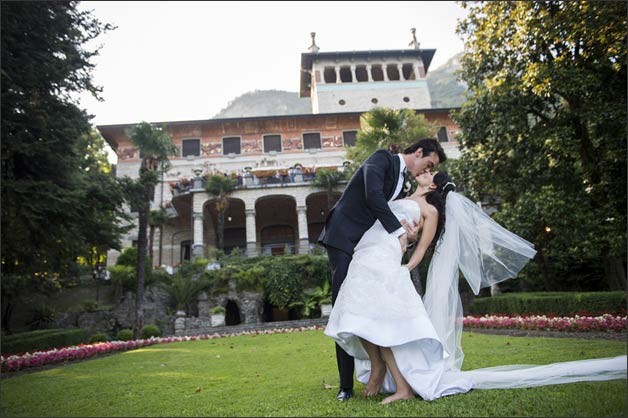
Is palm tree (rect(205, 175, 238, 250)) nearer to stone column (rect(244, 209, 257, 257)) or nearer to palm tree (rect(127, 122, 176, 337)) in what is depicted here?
stone column (rect(244, 209, 257, 257))

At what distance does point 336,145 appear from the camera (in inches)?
1374

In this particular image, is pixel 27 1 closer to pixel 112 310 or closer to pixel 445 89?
pixel 112 310

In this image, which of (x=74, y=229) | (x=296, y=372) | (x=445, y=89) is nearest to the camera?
(x=296, y=372)

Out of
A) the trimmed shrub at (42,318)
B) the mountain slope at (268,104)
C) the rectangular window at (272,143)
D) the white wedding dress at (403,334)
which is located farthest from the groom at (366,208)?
the mountain slope at (268,104)

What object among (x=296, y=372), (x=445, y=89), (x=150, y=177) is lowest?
(x=296, y=372)

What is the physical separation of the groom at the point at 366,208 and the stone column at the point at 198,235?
24.2m

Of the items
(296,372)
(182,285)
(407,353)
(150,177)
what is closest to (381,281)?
(407,353)

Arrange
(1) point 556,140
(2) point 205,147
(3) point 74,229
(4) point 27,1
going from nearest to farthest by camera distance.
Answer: (4) point 27,1, (3) point 74,229, (1) point 556,140, (2) point 205,147

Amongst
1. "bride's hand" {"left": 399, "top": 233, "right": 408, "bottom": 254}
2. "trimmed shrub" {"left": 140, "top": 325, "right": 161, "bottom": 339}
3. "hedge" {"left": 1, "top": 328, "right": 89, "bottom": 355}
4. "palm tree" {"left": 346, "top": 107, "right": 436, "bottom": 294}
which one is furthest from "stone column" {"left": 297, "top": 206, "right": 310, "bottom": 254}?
"bride's hand" {"left": 399, "top": 233, "right": 408, "bottom": 254}

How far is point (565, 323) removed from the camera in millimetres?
9945

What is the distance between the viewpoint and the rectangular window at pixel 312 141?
3516 cm

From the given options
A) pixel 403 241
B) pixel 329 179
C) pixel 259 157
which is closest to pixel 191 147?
pixel 259 157

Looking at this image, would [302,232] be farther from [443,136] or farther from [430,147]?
[430,147]

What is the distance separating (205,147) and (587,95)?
27.7 metres
